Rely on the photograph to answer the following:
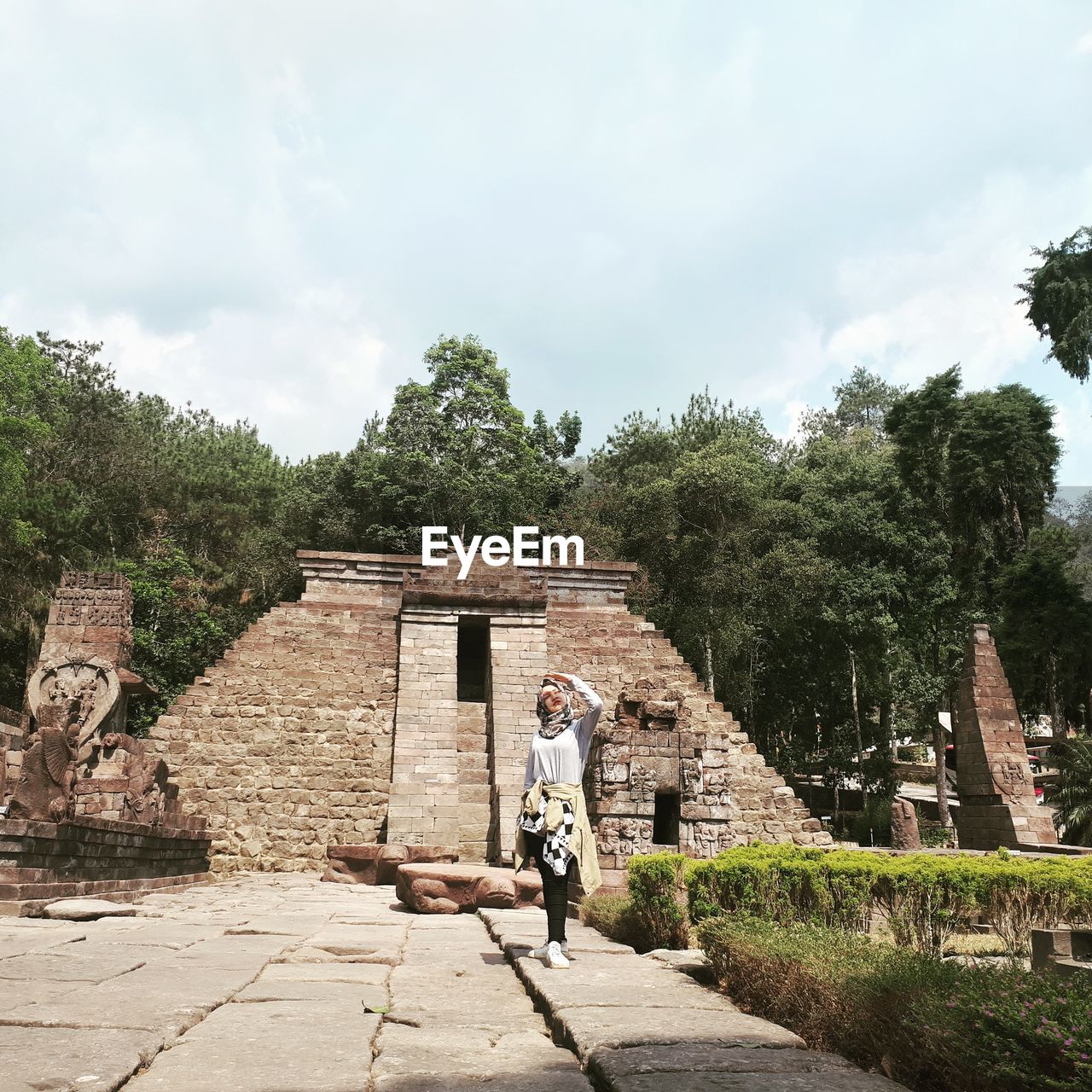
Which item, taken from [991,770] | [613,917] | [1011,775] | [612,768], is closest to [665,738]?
[612,768]

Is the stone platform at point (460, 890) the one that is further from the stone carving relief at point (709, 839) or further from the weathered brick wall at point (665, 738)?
the stone carving relief at point (709, 839)

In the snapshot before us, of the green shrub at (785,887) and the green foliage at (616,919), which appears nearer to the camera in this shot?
the green shrub at (785,887)

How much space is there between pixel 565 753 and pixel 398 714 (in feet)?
39.9

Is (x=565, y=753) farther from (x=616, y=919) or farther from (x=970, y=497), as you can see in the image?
(x=970, y=497)

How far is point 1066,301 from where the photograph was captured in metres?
25.8

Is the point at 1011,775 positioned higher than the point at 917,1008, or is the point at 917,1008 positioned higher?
the point at 1011,775

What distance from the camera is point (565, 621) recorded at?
20969 millimetres

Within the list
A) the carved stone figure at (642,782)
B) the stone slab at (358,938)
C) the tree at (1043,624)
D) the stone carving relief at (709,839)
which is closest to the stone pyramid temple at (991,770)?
the tree at (1043,624)

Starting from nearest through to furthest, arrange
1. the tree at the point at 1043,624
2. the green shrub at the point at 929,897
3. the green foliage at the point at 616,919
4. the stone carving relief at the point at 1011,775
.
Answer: the green foliage at the point at 616,919 → the green shrub at the point at 929,897 → the stone carving relief at the point at 1011,775 → the tree at the point at 1043,624

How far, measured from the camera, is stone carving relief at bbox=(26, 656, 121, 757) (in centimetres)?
1318

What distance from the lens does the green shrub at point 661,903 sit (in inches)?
248

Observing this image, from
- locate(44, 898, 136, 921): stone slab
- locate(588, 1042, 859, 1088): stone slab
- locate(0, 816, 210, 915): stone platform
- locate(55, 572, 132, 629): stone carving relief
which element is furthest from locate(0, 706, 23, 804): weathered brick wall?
locate(588, 1042, 859, 1088): stone slab

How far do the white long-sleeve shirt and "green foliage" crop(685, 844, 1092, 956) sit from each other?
1.24 metres

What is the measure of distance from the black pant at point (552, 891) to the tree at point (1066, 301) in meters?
24.4
